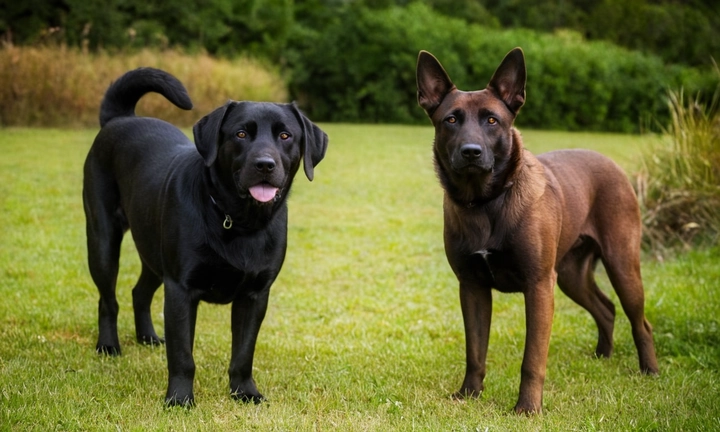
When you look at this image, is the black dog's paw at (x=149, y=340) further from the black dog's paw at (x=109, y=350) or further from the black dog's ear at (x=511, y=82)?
the black dog's ear at (x=511, y=82)

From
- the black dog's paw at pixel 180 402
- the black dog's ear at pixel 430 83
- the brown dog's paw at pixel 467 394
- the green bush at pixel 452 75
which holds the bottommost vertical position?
the green bush at pixel 452 75

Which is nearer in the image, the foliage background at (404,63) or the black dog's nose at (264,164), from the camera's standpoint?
the black dog's nose at (264,164)

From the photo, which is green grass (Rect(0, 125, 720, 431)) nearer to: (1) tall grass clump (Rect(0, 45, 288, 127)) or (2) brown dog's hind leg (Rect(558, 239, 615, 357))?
(2) brown dog's hind leg (Rect(558, 239, 615, 357))

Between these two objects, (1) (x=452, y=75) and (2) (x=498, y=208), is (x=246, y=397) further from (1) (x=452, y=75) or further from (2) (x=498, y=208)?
(1) (x=452, y=75)

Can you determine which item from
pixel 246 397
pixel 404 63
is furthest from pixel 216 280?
pixel 404 63

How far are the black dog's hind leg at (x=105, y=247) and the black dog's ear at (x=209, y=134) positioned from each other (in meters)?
1.29

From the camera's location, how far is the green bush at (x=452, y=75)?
30.6 meters

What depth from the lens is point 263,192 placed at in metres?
3.99

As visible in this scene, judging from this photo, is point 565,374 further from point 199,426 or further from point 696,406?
point 199,426

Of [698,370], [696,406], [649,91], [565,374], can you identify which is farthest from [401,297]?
[649,91]

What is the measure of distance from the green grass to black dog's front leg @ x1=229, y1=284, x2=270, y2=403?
0.11 meters

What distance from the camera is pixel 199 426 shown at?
12.5 ft

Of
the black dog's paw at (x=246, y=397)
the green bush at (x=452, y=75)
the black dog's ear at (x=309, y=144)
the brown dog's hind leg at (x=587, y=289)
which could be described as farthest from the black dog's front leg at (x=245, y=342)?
the green bush at (x=452, y=75)

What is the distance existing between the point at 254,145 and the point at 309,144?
42 cm
